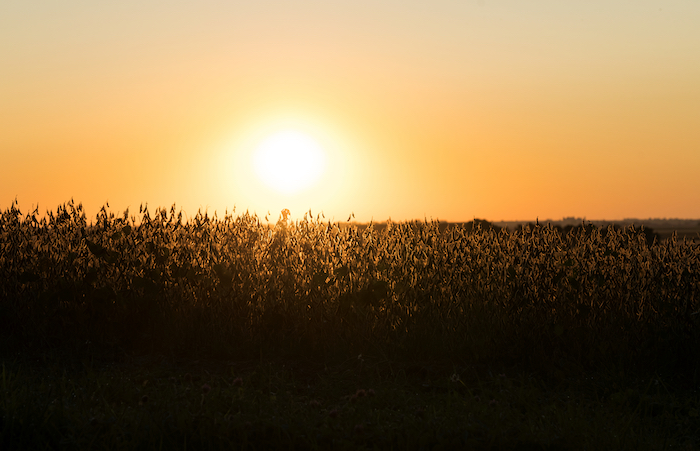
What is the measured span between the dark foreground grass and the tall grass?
0.35 metres

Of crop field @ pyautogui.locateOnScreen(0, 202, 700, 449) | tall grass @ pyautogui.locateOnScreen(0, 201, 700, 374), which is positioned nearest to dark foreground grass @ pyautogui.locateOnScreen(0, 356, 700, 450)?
crop field @ pyautogui.locateOnScreen(0, 202, 700, 449)

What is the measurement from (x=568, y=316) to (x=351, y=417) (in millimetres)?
3055

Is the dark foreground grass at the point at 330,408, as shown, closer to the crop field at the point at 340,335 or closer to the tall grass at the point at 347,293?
the crop field at the point at 340,335

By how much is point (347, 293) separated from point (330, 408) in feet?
5.68

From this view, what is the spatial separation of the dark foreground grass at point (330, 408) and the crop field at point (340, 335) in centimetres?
2

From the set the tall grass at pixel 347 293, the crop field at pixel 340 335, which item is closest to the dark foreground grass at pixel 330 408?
the crop field at pixel 340 335

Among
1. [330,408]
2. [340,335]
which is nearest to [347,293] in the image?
[340,335]

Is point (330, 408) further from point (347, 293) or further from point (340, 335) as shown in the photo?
point (347, 293)

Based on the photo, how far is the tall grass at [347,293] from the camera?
5.65 meters

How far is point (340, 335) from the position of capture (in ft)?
18.8

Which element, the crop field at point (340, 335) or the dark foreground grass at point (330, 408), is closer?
the dark foreground grass at point (330, 408)

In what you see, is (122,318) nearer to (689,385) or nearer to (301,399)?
(301,399)

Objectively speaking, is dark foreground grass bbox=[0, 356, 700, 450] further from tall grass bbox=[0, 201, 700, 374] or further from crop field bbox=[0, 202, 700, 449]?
tall grass bbox=[0, 201, 700, 374]

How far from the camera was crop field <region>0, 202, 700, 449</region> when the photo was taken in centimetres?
377
